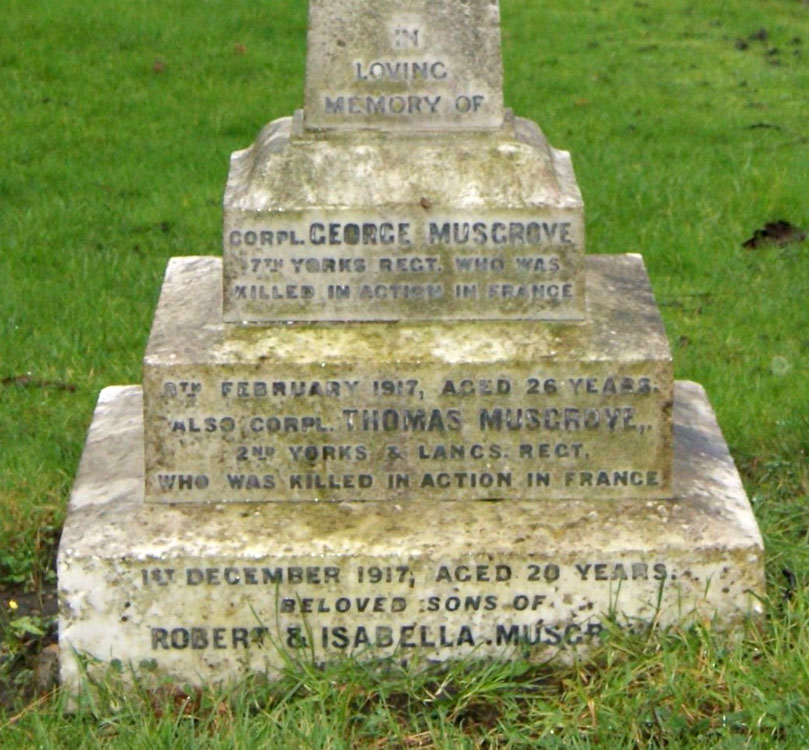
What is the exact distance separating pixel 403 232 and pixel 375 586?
2.96ft

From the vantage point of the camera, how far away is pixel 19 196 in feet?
25.1

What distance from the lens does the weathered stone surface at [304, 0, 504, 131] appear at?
4.16 m

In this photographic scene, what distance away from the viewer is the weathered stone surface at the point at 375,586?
3.94 metres

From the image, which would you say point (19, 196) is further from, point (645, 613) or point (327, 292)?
point (645, 613)

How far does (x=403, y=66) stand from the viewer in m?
4.18

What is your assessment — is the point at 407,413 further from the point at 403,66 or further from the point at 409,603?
the point at 403,66

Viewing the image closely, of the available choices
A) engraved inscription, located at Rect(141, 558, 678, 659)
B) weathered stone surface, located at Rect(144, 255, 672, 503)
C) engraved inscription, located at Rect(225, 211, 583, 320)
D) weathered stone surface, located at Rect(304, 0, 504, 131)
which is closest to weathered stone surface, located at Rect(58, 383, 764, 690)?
engraved inscription, located at Rect(141, 558, 678, 659)

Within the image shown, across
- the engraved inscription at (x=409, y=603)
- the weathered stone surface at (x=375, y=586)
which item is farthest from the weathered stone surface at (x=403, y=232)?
the engraved inscription at (x=409, y=603)

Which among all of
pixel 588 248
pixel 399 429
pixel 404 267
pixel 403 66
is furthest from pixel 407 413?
pixel 588 248

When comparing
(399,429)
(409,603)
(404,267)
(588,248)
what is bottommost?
(588,248)

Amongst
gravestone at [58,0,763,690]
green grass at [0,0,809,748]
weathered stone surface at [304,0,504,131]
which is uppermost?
weathered stone surface at [304,0,504,131]

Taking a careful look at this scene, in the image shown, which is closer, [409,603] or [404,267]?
[409,603]

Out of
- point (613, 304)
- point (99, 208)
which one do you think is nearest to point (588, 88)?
point (99, 208)

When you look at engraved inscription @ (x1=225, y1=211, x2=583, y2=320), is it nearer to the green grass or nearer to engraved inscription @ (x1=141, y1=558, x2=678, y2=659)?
Answer: engraved inscription @ (x1=141, y1=558, x2=678, y2=659)
